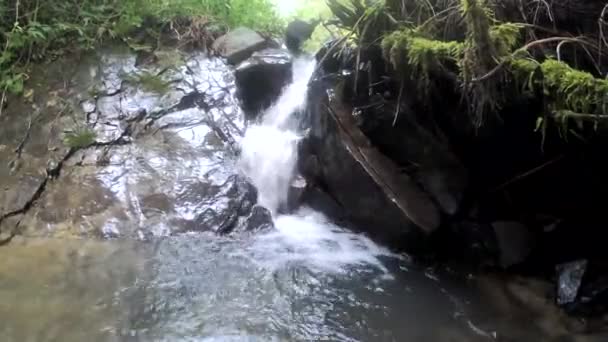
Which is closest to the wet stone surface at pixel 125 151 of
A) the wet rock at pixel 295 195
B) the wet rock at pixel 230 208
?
the wet rock at pixel 230 208

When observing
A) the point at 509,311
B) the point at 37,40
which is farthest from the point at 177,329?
the point at 37,40

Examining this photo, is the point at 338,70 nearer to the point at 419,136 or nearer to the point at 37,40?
the point at 419,136

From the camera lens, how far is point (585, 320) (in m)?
3.63

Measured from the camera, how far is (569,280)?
3838 millimetres

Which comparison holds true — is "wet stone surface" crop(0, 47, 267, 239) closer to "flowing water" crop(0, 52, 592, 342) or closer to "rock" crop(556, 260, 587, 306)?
"flowing water" crop(0, 52, 592, 342)

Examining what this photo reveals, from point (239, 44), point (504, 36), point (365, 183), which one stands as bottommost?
point (365, 183)

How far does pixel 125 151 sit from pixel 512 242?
11.0 ft

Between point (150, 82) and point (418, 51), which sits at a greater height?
point (418, 51)

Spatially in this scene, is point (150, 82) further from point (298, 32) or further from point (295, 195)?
point (295, 195)

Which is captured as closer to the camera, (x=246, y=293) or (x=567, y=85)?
(x=567, y=85)

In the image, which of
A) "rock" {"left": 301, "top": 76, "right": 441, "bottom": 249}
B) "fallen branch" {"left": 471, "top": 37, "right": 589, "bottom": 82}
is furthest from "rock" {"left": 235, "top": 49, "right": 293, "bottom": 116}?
"fallen branch" {"left": 471, "top": 37, "right": 589, "bottom": 82}

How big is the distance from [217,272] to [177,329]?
745 millimetres

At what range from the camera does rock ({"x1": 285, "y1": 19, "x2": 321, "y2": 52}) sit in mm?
6562

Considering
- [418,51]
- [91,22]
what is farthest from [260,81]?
[418,51]
